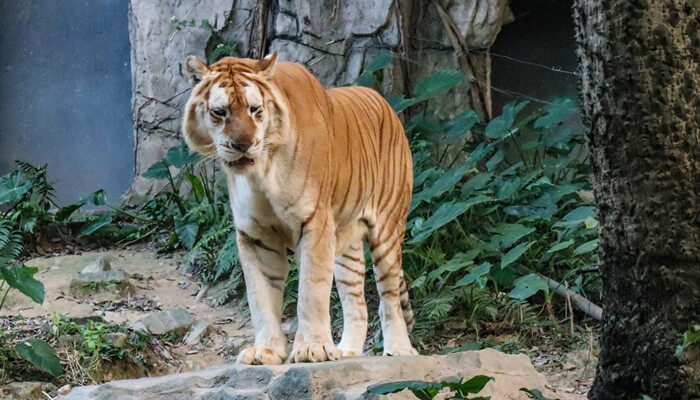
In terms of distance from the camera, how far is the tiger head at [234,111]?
4.20m

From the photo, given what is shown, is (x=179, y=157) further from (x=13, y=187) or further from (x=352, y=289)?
(x=352, y=289)

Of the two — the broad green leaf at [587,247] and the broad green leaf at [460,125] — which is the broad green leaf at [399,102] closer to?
the broad green leaf at [460,125]

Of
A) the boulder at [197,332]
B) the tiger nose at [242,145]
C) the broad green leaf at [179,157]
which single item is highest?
the tiger nose at [242,145]

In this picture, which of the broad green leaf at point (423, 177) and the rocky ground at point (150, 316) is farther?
the broad green leaf at point (423, 177)

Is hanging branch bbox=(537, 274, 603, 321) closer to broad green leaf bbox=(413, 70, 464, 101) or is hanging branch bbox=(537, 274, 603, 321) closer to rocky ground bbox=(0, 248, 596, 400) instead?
rocky ground bbox=(0, 248, 596, 400)

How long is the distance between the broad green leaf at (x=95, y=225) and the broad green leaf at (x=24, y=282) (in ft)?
9.84

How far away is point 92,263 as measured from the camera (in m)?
7.79

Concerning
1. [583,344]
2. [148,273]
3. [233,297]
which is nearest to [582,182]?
[583,344]

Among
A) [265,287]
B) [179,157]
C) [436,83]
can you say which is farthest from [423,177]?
[265,287]

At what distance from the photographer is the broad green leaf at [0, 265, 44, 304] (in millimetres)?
5449

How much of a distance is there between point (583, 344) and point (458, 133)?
7.12 ft

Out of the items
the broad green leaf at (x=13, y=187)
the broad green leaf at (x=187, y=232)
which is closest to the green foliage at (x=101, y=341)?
the broad green leaf at (x=187, y=232)

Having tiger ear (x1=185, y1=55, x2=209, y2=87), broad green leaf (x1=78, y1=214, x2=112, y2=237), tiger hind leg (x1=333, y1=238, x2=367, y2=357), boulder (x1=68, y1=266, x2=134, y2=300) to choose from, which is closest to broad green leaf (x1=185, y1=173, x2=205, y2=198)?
broad green leaf (x1=78, y1=214, x2=112, y2=237)

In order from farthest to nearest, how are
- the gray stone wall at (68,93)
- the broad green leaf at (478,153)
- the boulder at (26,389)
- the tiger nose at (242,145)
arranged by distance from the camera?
1. the gray stone wall at (68,93)
2. the broad green leaf at (478,153)
3. the boulder at (26,389)
4. the tiger nose at (242,145)
